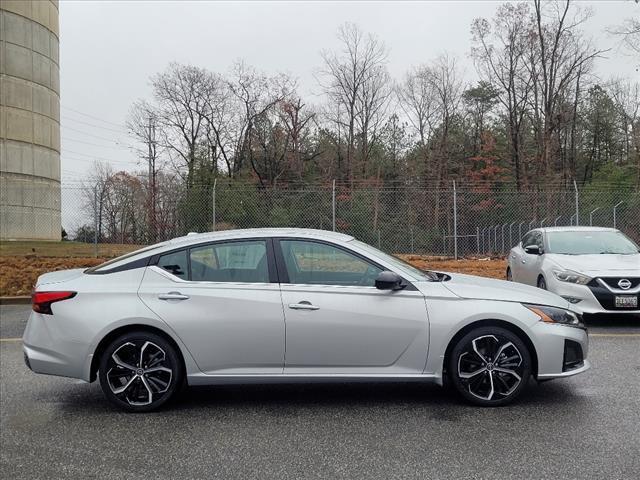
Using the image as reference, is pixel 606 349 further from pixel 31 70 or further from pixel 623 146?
pixel 623 146

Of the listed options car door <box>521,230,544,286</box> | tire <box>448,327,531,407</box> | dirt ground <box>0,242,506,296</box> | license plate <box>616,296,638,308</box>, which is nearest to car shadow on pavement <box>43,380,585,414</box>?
tire <box>448,327,531,407</box>

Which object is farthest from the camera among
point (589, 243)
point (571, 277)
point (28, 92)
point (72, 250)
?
point (28, 92)

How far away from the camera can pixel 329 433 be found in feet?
13.7

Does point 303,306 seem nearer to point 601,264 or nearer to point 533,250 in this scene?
point 601,264

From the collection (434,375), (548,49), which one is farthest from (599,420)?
(548,49)

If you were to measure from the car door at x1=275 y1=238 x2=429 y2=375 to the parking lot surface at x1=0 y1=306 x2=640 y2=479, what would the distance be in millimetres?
399

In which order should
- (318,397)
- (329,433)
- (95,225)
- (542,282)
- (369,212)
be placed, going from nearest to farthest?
(329,433)
(318,397)
(542,282)
(95,225)
(369,212)

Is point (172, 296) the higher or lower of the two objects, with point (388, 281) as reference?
lower

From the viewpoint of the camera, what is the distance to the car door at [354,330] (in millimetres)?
4582

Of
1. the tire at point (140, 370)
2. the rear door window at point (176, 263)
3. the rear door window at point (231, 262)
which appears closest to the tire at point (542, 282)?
the rear door window at point (231, 262)

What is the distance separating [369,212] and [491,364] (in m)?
14.1

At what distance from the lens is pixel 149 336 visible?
4.64 metres

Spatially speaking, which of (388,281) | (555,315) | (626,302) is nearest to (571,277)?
(626,302)

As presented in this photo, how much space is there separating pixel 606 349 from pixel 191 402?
4879 mm
